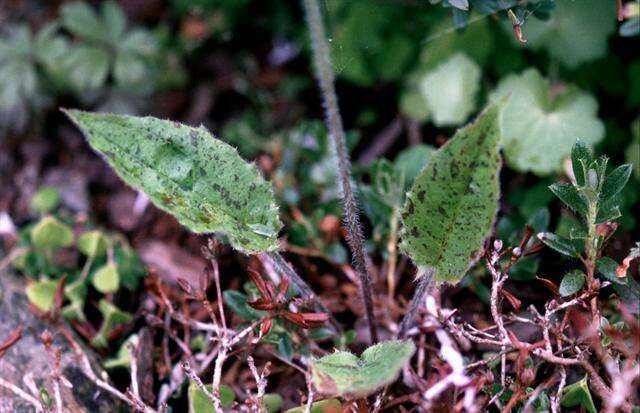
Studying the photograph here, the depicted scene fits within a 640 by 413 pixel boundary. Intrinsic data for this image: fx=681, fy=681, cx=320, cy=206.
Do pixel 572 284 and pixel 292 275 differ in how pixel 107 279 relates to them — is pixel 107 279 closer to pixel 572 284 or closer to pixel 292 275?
pixel 292 275

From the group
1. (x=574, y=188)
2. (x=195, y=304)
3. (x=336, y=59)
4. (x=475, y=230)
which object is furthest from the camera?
(x=195, y=304)

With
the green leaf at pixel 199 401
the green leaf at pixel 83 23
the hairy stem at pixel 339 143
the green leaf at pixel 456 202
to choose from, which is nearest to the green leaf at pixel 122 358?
the green leaf at pixel 199 401

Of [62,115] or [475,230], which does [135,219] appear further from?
[475,230]

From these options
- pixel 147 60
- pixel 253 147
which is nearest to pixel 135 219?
pixel 253 147

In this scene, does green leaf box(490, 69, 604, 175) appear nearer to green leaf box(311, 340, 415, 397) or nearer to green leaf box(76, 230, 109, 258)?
green leaf box(311, 340, 415, 397)

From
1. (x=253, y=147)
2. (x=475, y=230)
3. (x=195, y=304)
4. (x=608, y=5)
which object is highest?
(x=608, y=5)

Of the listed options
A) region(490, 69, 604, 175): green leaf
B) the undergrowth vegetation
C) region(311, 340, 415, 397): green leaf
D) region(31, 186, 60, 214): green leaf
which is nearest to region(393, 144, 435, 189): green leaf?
the undergrowth vegetation

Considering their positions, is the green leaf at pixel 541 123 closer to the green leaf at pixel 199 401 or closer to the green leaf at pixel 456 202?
the green leaf at pixel 456 202
